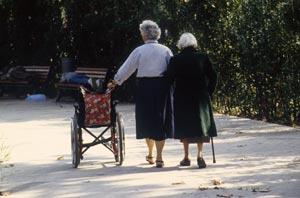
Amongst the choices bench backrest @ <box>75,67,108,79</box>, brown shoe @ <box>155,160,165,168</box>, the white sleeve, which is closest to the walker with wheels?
the white sleeve

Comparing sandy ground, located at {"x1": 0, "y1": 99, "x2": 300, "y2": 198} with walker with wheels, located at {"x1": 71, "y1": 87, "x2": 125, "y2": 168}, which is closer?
sandy ground, located at {"x1": 0, "y1": 99, "x2": 300, "y2": 198}

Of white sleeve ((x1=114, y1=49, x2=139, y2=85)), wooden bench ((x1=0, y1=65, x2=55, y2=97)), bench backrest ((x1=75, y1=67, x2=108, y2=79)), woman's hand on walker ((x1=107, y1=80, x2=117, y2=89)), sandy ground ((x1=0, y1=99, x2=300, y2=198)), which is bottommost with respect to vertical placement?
sandy ground ((x1=0, y1=99, x2=300, y2=198))

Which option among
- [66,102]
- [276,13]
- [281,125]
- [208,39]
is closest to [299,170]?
[281,125]

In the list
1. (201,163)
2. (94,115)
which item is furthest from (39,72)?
(201,163)

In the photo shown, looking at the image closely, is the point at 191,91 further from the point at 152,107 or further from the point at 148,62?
the point at 148,62

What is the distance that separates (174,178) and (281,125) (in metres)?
5.22

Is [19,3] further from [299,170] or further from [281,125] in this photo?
[299,170]

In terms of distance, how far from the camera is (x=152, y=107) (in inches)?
344

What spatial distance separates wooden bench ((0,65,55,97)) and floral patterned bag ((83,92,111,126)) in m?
13.7

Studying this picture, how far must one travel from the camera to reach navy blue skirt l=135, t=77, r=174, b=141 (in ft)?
28.7

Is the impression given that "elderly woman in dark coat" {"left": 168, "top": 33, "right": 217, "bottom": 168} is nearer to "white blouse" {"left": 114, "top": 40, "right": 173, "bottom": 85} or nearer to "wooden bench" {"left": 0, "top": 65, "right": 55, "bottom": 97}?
"white blouse" {"left": 114, "top": 40, "right": 173, "bottom": 85}

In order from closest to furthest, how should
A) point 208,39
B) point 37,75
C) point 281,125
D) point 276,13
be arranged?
point 281,125
point 276,13
point 208,39
point 37,75

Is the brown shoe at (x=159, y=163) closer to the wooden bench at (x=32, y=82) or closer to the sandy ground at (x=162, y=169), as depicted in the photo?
the sandy ground at (x=162, y=169)

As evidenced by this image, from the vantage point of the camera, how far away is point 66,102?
66.6ft
